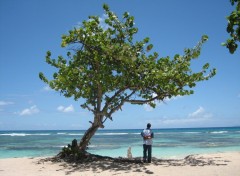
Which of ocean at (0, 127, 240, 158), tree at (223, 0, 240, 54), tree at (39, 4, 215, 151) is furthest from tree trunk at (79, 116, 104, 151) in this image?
tree at (223, 0, 240, 54)

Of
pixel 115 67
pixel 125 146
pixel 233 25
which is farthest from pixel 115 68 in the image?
pixel 125 146

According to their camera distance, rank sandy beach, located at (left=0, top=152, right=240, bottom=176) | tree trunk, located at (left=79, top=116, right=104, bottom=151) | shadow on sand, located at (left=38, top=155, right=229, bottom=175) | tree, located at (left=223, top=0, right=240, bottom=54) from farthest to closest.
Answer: tree trunk, located at (left=79, top=116, right=104, bottom=151)
shadow on sand, located at (left=38, top=155, right=229, bottom=175)
sandy beach, located at (left=0, top=152, right=240, bottom=176)
tree, located at (left=223, top=0, right=240, bottom=54)

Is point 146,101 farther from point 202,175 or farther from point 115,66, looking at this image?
point 202,175

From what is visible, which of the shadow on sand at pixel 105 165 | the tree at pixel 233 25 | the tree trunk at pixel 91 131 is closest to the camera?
the tree at pixel 233 25

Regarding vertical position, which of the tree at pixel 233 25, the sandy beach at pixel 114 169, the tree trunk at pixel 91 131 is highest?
the tree at pixel 233 25

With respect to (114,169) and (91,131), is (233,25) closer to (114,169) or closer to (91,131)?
(114,169)

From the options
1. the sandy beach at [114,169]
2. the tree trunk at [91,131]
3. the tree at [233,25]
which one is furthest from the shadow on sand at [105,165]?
the tree at [233,25]

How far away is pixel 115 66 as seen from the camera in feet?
49.6

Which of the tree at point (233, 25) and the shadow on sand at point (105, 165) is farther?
the shadow on sand at point (105, 165)

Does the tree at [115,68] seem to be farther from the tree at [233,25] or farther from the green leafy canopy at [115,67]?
the tree at [233,25]

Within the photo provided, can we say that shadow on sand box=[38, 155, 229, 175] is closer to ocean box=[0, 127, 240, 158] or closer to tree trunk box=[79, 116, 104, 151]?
tree trunk box=[79, 116, 104, 151]

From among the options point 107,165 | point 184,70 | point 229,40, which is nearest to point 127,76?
point 184,70

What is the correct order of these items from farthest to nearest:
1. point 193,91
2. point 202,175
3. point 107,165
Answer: point 193,91 → point 107,165 → point 202,175

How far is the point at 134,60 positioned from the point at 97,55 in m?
1.70
